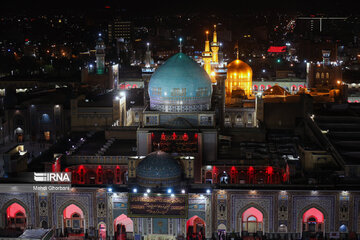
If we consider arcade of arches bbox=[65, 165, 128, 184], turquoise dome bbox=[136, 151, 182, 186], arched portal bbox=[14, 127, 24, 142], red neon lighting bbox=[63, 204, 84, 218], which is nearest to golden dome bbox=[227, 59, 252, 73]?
arched portal bbox=[14, 127, 24, 142]

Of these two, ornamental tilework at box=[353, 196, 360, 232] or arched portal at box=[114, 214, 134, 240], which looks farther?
arched portal at box=[114, 214, 134, 240]

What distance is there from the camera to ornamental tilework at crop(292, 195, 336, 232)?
3095 cm

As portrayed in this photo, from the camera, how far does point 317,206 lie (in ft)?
102

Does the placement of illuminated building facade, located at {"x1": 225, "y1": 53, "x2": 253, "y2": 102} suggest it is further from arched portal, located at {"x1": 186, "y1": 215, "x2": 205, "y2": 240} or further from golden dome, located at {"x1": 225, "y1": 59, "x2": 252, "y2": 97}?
arched portal, located at {"x1": 186, "y1": 215, "x2": 205, "y2": 240}

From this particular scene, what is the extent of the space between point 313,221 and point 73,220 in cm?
1084

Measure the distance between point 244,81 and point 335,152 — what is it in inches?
784

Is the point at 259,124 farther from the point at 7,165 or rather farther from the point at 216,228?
the point at 7,165

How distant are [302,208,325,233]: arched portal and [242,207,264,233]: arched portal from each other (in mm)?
1952

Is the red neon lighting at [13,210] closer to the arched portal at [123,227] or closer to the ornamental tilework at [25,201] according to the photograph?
the ornamental tilework at [25,201]

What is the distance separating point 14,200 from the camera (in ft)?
104

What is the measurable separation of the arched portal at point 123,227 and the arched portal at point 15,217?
4253mm

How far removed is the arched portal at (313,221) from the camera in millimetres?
31281

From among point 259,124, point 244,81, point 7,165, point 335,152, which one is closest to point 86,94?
point 244,81

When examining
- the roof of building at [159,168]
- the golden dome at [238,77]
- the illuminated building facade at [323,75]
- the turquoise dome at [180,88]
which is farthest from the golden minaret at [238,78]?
the roof of building at [159,168]
